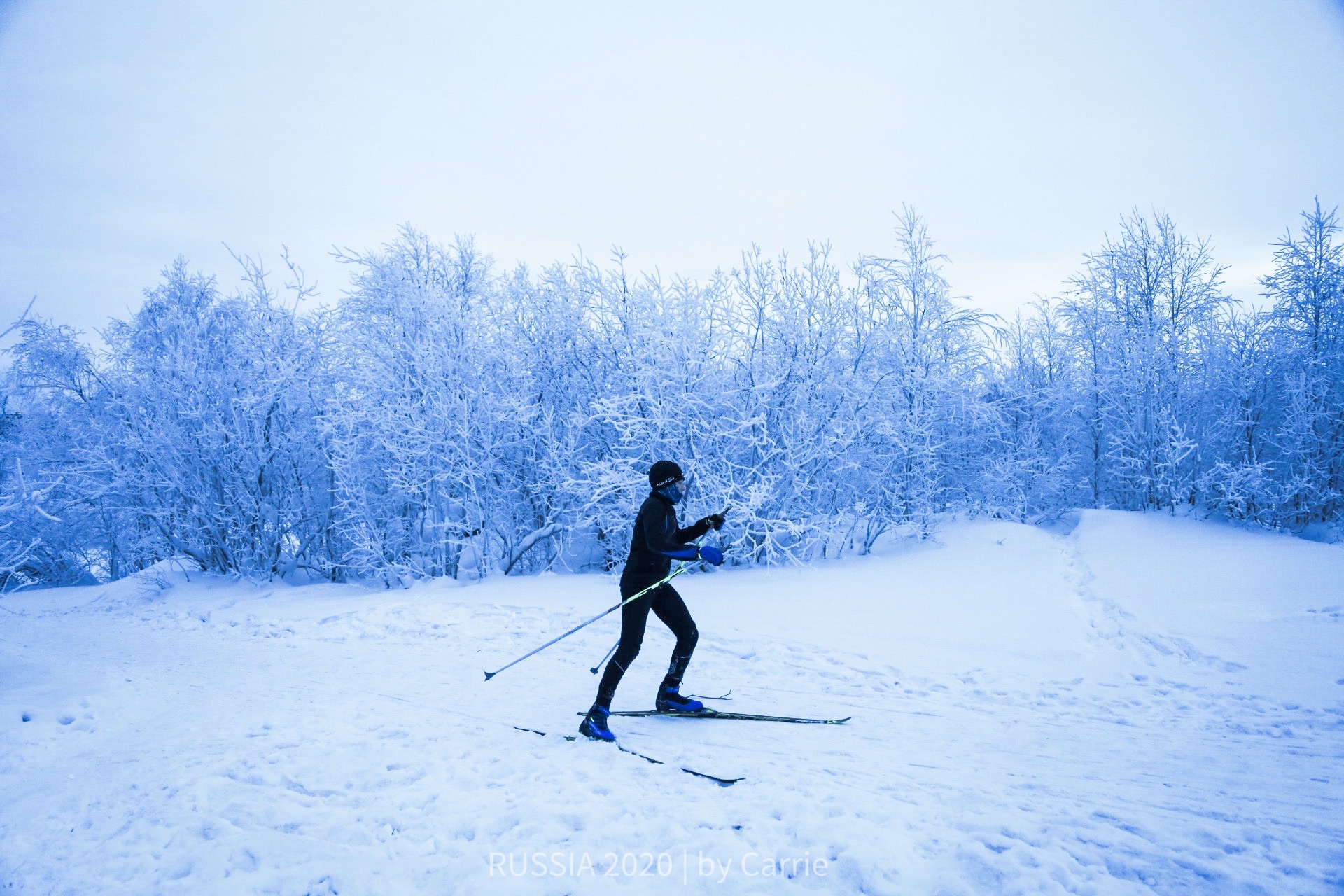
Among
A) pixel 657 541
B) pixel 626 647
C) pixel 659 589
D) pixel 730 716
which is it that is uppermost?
pixel 657 541

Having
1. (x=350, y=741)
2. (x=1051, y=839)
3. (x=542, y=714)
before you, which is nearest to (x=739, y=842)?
(x=1051, y=839)

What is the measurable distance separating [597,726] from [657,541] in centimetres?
129

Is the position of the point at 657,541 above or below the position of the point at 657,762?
above

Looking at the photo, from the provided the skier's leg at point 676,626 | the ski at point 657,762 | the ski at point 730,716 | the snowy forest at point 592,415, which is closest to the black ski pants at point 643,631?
the skier's leg at point 676,626

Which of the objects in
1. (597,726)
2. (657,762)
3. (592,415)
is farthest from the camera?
(592,415)

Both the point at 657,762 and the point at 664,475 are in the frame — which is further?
the point at 664,475

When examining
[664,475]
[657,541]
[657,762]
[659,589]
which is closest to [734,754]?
[657,762]

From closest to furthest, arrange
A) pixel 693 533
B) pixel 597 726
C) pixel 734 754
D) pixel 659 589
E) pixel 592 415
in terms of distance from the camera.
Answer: pixel 734 754 < pixel 597 726 < pixel 693 533 < pixel 659 589 < pixel 592 415

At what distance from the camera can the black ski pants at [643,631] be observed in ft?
14.4

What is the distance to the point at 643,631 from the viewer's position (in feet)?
14.8

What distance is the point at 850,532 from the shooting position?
42.7 feet

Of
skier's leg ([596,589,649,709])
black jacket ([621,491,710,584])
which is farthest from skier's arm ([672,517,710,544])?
skier's leg ([596,589,649,709])

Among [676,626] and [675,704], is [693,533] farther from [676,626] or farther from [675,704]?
[675,704]

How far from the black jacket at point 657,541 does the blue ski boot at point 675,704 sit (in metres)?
0.87
